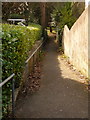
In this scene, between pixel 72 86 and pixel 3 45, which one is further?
pixel 72 86

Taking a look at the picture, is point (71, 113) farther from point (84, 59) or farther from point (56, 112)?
point (84, 59)

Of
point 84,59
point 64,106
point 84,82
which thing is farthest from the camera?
point 84,59

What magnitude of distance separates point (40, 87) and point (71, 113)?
2.36 m

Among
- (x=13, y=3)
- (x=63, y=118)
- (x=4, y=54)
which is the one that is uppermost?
(x=13, y=3)

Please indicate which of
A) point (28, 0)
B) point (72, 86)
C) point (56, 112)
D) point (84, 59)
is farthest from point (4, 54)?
point (28, 0)

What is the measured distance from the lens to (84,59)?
27.3ft

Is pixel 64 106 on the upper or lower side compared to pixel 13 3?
lower

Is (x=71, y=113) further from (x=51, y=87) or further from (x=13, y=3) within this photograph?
(x=13, y=3)

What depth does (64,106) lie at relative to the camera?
510 cm

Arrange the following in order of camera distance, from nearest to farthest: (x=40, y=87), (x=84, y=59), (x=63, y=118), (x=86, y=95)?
(x=63, y=118)
(x=86, y=95)
(x=40, y=87)
(x=84, y=59)

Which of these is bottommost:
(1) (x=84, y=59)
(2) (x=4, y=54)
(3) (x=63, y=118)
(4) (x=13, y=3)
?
(3) (x=63, y=118)

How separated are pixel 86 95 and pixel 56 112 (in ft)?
5.42

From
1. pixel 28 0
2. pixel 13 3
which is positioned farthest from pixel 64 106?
pixel 28 0

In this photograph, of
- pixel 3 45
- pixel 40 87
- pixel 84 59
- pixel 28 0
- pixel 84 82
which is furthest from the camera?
pixel 28 0
